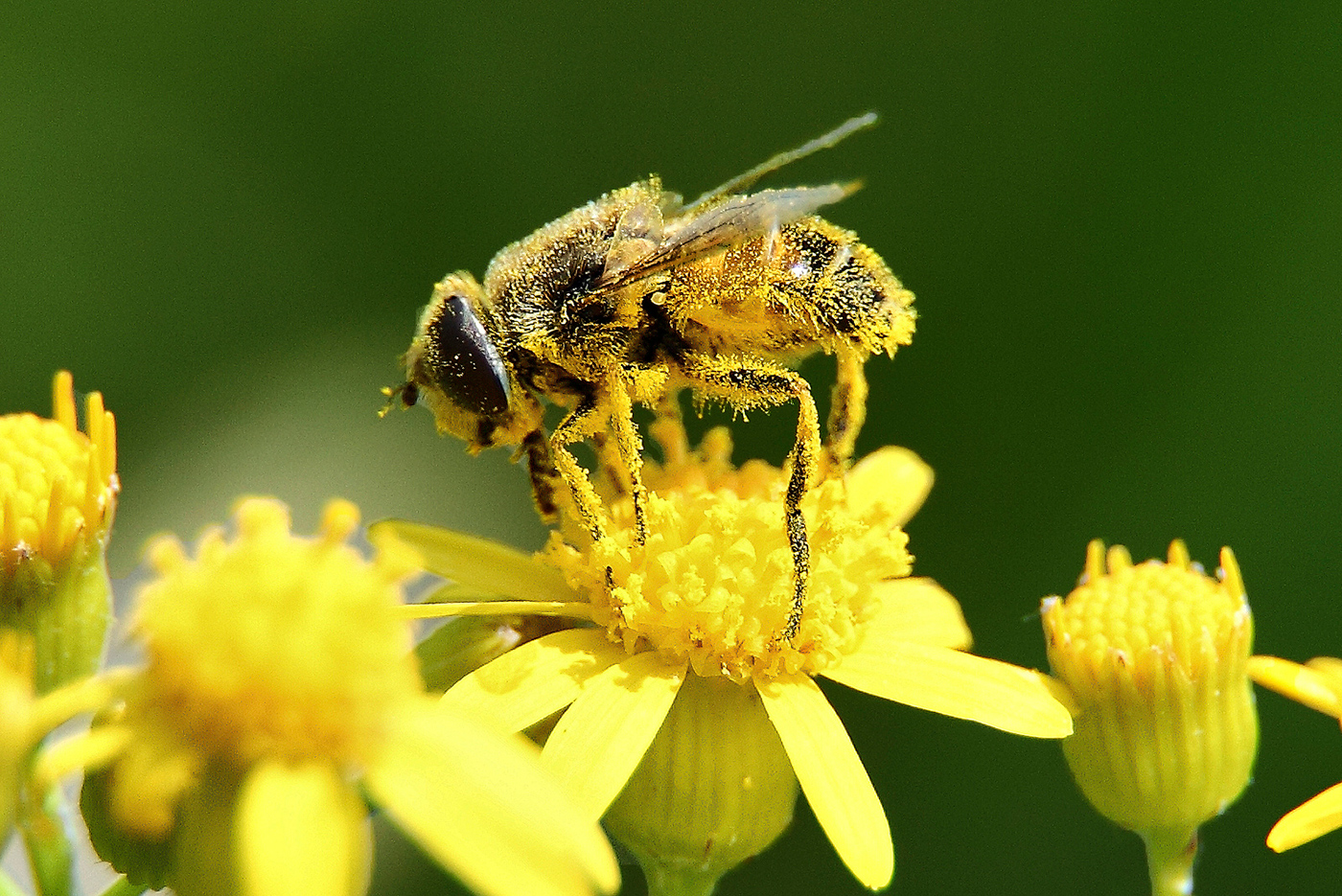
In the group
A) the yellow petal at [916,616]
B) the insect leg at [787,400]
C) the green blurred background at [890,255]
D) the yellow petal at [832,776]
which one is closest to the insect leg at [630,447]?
the insect leg at [787,400]

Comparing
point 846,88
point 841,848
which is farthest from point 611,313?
point 846,88

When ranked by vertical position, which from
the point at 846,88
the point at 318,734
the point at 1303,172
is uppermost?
the point at 846,88

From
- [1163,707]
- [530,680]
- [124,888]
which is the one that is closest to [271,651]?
[530,680]

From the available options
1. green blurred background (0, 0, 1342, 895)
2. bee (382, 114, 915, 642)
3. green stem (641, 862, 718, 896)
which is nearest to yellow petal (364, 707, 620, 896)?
green stem (641, 862, 718, 896)

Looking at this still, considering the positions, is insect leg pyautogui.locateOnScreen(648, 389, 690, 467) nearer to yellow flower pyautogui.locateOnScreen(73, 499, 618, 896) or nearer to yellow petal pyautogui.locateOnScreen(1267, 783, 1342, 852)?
yellow flower pyautogui.locateOnScreen(73, 499, 618, 896)

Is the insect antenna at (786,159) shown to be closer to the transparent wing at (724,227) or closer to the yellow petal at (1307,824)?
the transparent wing at (724,227)

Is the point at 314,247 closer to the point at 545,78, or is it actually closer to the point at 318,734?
the point at 545,78
